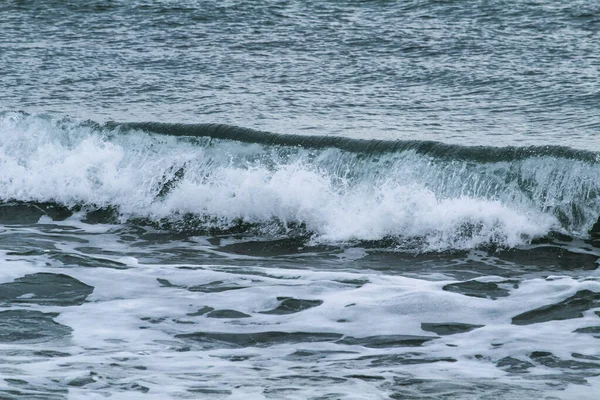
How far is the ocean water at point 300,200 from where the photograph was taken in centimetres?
643

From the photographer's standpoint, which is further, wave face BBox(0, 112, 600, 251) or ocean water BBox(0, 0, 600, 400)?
wave face BBox(0, 112, 600, 251)

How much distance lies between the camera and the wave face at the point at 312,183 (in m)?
10.0

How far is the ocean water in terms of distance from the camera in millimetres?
6430

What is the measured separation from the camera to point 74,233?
413 inches

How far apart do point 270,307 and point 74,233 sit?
3.56 meters

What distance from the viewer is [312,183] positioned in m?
10.9

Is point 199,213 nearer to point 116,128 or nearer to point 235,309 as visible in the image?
point 116,128

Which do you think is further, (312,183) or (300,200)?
(312,183)

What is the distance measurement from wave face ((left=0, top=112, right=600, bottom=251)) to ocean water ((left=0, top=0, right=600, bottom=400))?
27mm

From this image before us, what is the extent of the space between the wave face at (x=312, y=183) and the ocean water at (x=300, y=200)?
0.03m

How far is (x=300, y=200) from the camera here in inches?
420

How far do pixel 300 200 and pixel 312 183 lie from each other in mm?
288

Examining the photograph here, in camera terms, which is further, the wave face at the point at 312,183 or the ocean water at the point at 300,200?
the wave face at the point at 312,183

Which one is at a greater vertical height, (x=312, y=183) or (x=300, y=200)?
(x=312, y=183)
